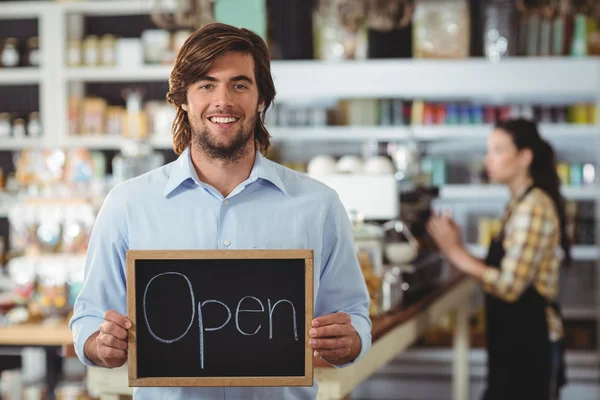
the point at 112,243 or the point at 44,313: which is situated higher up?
the point at 112,243

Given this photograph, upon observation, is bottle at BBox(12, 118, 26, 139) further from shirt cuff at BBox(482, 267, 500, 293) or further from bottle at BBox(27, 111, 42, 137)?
shirt cuff at BBox(482, 267, 500, 293)

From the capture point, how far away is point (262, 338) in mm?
1641

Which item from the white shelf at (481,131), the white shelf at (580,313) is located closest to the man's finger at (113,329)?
the white shelf at (481,131)

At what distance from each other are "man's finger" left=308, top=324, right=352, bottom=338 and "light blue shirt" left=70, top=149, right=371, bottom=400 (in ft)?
0.42

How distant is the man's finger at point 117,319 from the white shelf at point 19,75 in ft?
15.9

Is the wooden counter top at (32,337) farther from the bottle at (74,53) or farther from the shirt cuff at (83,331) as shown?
the bottle at (74,53)

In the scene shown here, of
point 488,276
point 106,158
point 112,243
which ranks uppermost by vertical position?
point 106,158

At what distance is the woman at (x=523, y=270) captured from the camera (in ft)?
11.3

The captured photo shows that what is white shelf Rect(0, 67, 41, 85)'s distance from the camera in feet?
20.0

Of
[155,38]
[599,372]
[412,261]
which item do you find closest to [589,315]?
[599,372]

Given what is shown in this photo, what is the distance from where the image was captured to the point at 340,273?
71.0 inches

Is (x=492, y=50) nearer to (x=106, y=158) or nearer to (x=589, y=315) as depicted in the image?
(x=589, y=315)

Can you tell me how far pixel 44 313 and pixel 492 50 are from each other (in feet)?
11.0

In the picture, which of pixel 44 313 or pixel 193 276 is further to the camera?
pixel 44 313
